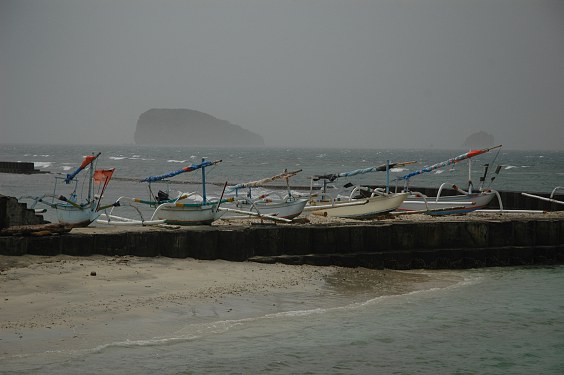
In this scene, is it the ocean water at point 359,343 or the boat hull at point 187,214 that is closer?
the ocean water at point 359,343

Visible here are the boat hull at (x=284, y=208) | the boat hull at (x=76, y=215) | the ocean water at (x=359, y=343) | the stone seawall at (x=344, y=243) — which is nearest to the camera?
A: the ocean water at (x=359, y=343)

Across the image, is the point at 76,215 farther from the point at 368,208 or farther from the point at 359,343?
the point at 368,208

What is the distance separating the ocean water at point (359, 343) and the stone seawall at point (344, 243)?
3.23 meters

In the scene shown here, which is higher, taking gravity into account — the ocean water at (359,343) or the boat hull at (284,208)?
the boat hull at (284,208)

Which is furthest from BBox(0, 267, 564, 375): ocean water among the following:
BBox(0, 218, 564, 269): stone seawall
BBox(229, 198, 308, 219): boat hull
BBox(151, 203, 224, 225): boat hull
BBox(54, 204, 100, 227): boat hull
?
BBox(229, 198, 308, 219): boat hull

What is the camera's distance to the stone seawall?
707 inches

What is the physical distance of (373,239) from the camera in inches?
813

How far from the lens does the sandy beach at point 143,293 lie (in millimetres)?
12812

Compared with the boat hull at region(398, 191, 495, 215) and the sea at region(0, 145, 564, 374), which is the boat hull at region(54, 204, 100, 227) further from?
the boat hull at region(398, 191, 495, 215)

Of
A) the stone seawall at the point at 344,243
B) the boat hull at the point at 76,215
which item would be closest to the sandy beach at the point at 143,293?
the stone seawall at the point at 344,243

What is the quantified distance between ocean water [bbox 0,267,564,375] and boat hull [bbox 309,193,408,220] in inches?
373

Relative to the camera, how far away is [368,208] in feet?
88.6

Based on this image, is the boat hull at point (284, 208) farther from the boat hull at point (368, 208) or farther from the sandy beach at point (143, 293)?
the sandy beach at point (143, 293)

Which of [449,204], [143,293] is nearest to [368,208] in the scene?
[449,204]
